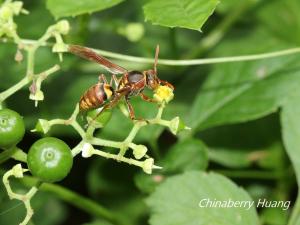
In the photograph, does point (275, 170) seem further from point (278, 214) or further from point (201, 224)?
point (201, 224)

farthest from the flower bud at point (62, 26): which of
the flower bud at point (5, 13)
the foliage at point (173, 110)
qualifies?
the flower bud at point (5, 13)

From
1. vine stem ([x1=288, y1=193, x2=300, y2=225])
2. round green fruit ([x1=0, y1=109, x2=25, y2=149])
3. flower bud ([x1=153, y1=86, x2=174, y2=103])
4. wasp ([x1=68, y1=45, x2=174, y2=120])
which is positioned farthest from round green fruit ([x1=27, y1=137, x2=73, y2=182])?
vine stem ([x1=288, y1=193, x2=300, y2=225])

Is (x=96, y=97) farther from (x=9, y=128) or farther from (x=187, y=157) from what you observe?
(x=187, y=157)

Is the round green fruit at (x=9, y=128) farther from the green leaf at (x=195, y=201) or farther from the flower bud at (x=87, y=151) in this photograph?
the green leaf at (x=195, y=201)

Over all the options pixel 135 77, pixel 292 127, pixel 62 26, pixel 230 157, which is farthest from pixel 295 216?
pixel 62 26

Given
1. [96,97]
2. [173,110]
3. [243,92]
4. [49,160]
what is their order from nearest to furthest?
1. [49,160]
2. [96,97]
3. [243,92]
4. [173,110]

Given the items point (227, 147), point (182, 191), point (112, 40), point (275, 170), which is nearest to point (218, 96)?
point (227, 147)

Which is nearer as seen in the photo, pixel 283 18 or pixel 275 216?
pixel 275 216

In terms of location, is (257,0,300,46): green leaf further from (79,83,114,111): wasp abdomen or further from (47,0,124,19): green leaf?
(79,83,114,111): wasp abdomen
